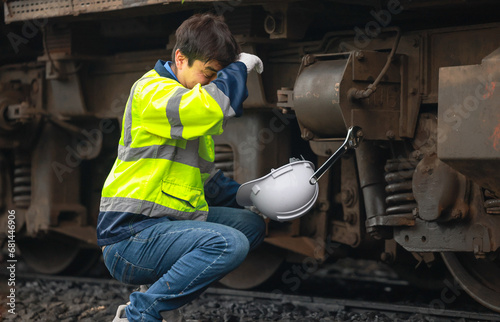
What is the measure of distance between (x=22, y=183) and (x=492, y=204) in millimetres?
4704

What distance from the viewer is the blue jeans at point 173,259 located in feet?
12.0

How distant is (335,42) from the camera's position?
18.5 feet

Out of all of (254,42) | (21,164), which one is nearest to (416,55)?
(254,42)

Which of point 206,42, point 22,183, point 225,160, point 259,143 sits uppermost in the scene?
point 206,42

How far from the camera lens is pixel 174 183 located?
3820 mm

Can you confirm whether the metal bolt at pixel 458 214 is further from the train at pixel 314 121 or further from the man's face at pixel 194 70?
the man's face at pixel 194 70

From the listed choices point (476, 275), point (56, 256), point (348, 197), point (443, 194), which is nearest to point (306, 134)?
point (348, 197)

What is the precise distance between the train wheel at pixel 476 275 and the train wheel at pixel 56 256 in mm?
3905

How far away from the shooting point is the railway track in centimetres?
529

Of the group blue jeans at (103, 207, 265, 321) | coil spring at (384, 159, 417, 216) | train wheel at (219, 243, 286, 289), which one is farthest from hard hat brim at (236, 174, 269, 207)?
train wheel at (219, 243, 286, 289)

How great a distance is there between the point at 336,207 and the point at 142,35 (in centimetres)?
211

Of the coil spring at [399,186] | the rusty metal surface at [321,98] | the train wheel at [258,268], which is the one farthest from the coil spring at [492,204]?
the train wheel at [258,268]

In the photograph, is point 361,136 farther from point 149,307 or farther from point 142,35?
point 142,35

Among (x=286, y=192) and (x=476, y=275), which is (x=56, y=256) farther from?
(x=286, y=192)
